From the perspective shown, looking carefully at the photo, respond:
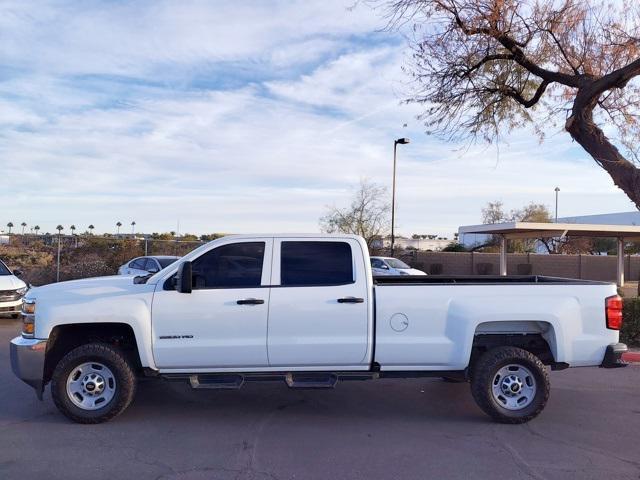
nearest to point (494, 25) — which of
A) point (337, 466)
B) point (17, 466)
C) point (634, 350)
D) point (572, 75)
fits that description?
point (572, 75)

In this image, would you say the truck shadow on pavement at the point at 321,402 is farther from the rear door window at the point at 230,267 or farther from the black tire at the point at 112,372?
the rear door window at the point at 230,267

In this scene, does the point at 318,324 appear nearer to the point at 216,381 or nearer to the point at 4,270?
the point at 216,381

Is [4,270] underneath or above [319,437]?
above

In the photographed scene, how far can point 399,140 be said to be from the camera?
34.3 m

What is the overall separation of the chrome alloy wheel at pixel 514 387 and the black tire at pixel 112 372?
12.9 feet

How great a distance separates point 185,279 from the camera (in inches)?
261

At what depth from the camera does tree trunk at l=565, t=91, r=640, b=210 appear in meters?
13.8

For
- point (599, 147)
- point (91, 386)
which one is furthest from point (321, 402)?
point (599, 147)

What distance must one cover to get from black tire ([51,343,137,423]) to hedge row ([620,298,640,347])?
9.79 m

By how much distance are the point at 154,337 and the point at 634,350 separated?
930 cm

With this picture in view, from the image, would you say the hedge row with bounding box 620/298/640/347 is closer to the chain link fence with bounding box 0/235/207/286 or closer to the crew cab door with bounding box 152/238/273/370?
the crew cab door with bounding box 152/238/273/370

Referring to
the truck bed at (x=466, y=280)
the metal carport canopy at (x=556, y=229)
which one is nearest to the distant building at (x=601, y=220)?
the metal carport canopy at (x=556, y=229)

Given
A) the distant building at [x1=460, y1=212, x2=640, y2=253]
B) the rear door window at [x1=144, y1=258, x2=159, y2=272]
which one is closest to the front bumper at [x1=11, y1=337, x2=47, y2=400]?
the rear door window at [x1=144, y1=258, x2=159, y2=272]

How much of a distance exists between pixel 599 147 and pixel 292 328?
33.9 feet
